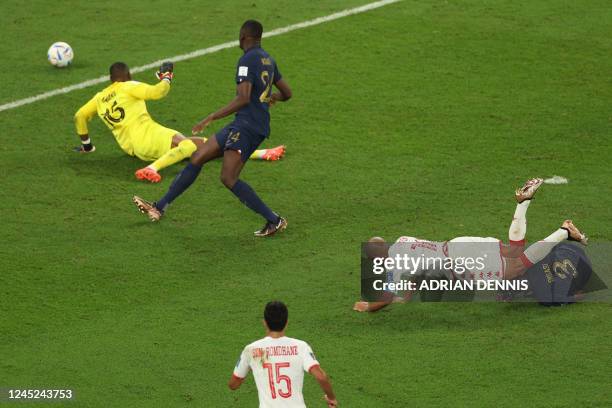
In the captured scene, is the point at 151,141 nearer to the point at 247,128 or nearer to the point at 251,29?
the point at 247,128

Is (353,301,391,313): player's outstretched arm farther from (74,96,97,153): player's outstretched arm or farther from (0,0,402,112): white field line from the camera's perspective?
(0,0,402,112): white field line

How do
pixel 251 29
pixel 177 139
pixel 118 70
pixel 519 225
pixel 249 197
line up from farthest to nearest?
pixel 118 70, pixel 177 139, pixel 249 197, pixel 251 29, pixel 519 225

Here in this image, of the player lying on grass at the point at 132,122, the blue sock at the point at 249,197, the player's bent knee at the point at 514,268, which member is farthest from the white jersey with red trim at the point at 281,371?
the player lying on grass at the point at 132,122

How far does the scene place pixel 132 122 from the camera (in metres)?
16.1

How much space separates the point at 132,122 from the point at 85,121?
61 centimetres

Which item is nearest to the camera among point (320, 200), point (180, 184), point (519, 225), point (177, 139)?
point (519, 225)

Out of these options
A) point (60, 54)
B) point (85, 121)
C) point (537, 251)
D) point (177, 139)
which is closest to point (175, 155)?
point (177, 139)

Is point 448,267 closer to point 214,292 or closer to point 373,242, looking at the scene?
point 373,242

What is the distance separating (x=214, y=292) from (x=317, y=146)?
13.7 ft

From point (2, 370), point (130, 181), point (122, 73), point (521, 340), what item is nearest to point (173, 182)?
point (130, 181)

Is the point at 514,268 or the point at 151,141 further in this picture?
the point at 151,141

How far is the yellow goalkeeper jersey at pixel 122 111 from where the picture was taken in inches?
633

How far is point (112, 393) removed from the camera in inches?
429

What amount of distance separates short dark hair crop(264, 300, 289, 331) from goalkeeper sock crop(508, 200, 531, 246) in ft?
12.9
